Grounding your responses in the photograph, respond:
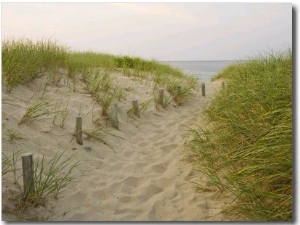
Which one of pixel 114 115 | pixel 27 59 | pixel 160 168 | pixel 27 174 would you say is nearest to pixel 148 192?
pixel 160 168

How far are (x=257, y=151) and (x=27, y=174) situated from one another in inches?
73.1

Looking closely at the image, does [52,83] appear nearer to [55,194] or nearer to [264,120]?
[55,194]

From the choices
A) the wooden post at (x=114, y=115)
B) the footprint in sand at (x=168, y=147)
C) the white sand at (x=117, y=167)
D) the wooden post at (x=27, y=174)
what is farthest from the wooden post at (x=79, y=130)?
the wooden post at (x=27, y=174)

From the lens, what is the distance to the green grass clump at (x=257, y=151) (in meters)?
2.18

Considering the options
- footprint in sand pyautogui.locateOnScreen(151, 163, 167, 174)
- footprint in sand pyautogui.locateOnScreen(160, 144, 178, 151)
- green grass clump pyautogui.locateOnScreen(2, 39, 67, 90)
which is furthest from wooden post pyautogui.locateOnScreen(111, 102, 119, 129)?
green grass clump pyautogui.locateOnScreen(2, 39, 67, 90)

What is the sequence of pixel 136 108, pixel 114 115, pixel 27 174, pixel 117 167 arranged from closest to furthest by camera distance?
1. pixel 27 174
2. pixel 117 167
3. pixel 114 115
4. pixel 136 108

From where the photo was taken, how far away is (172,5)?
9.55ft

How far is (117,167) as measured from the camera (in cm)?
357

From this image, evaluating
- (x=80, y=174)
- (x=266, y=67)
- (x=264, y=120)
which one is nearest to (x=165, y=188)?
(x=80, y=174)

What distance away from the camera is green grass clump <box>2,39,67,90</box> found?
4.28 meters

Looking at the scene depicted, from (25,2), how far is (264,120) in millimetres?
2559

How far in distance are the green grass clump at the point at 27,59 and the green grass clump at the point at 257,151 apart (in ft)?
8.97

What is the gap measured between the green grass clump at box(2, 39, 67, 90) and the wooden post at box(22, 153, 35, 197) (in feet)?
6.75

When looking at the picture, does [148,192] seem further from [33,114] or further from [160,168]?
[33,114]
